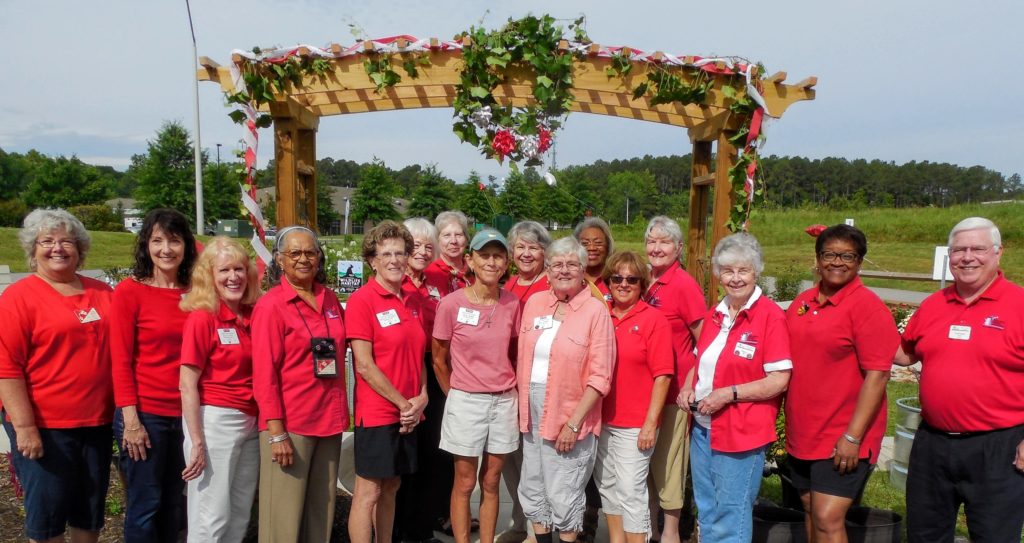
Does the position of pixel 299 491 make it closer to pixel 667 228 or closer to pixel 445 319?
pixel 445 319

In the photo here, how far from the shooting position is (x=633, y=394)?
123 inches

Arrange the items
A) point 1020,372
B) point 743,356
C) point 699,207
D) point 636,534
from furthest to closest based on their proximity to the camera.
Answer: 1. point 699,207
2. point 636,534
3. point 743,356
4. point 1020,372

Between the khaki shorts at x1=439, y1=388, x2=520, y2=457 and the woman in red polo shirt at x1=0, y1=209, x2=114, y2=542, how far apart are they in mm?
1660

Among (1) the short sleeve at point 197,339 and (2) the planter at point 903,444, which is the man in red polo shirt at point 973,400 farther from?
(1) the short sleeve at point 197,339

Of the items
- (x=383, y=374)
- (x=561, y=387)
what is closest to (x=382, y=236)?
(x=383, y=374)

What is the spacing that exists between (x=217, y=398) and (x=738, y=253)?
2509mm

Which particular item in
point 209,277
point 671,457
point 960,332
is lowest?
point 671,457

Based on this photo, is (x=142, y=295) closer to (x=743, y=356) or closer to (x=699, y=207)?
(x=743, y=356)

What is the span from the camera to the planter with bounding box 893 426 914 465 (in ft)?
15.1

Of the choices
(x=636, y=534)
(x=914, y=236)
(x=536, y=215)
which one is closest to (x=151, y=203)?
(x=536, y=215)

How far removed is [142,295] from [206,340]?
1.41 feet

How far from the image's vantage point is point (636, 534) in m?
3.16

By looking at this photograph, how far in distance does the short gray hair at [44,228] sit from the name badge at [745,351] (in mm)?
3100

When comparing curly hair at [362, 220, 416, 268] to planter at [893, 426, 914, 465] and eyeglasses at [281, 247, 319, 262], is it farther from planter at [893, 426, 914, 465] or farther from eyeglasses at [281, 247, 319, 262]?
planter at [893, 426, 914, 465]
